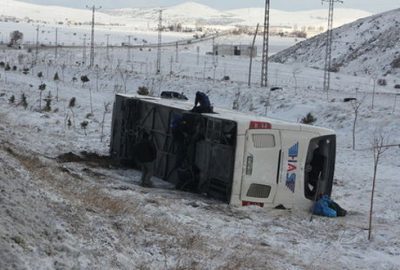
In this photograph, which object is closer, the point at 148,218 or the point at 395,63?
the point at 148,218

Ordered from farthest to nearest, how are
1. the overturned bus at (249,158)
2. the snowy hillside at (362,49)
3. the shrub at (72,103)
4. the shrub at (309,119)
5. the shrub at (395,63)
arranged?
1. the snowy hillside at (362,49)
2. the shrub at (395,63)
3. the shrub at (72,103)
4. the shrub at (309,119)
5. the overturned bus at (249,158)

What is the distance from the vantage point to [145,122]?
15289 mm

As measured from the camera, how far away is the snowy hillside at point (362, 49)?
230 feet

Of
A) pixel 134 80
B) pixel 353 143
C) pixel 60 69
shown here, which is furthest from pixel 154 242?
pixel 60 69

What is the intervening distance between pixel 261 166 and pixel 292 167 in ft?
2.42

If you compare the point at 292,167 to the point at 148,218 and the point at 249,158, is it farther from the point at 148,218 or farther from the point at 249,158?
the point at 148,218

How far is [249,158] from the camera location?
1198 centimetres

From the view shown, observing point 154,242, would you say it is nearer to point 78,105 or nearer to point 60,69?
point 78,105

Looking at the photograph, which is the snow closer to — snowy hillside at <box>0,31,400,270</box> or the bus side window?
snowy hillside at <box>0,31,400,270</box>

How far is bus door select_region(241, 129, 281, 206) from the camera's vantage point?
12.0 meters

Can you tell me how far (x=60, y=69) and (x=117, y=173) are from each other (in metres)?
32.6

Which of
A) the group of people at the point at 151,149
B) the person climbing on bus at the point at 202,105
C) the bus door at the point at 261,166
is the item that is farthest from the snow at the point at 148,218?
the person climbing on bus at the point at 202,105

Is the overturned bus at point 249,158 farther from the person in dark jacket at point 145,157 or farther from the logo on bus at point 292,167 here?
the person in dark jacket at point 145,157

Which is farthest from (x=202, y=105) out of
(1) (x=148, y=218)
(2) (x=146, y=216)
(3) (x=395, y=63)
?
(3) (x=395, y=63)
